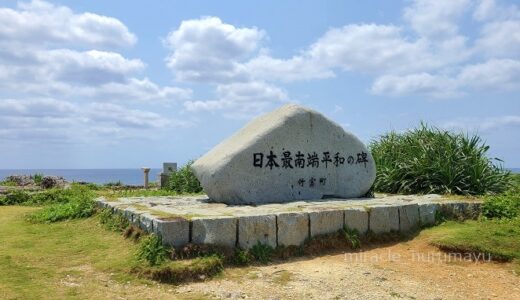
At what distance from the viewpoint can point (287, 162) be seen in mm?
8008

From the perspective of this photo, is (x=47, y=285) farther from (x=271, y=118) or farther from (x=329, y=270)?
(x=271, y=118)

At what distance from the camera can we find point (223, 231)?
18.6ft

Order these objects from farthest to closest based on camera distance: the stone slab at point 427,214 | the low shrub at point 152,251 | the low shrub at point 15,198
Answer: the low shrub at point 15,198 < the stone slab at point 427,214 < the low shrub at point 152,251

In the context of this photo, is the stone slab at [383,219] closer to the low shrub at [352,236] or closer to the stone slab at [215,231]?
the low shrub at [352,236]

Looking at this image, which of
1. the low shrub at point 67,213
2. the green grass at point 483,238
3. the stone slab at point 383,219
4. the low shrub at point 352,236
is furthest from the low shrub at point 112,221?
the green grass at point 483,238

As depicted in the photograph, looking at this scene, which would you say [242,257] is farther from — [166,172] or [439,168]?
[166,172]

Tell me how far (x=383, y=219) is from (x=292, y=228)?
1.52m

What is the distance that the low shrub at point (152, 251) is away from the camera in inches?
206

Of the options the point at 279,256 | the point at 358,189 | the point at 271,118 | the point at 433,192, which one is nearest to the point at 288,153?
the point at 271,118

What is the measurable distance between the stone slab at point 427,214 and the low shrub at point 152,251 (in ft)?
12.7

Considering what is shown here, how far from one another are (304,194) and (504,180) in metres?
4.67

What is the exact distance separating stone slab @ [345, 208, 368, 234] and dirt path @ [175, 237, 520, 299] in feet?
1.79

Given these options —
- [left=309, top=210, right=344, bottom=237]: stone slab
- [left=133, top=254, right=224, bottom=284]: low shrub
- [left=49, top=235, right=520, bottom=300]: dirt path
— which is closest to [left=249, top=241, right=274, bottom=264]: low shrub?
[left=49, top=235, right=520, bottom=300]: dirt path

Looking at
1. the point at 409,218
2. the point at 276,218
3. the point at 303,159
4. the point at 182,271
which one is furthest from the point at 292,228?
the point at 303,159
